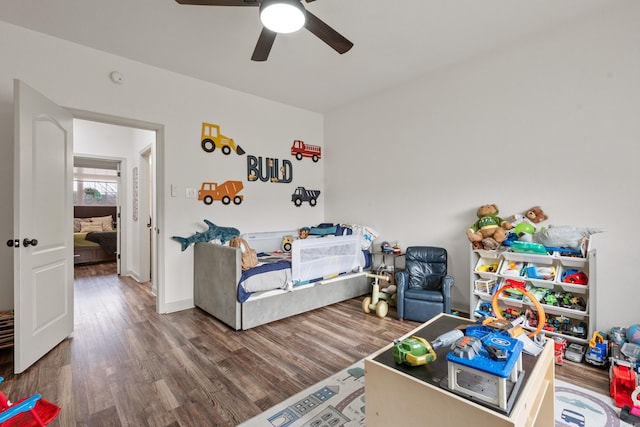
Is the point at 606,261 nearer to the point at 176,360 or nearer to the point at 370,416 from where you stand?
the point at 370,416

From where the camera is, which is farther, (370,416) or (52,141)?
(52,141)

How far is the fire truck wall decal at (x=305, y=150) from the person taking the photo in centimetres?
462

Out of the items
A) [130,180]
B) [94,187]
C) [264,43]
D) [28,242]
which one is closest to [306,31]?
[264,43]

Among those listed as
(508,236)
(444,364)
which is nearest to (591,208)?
(508,236)

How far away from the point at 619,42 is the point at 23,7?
4740 millimetres

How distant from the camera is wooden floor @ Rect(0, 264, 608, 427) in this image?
1.75 m

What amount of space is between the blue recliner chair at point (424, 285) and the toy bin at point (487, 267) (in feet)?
0.93

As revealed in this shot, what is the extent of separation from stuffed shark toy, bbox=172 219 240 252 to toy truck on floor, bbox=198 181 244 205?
1.00 ft

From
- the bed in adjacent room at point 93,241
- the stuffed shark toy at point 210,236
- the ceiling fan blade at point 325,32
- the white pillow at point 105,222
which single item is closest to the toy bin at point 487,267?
the ceiling fan blade at point 325,32

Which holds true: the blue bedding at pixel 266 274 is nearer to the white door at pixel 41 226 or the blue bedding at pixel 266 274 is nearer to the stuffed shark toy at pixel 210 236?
the stuffed shark toy at pixel 210 236

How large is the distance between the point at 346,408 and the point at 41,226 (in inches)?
106

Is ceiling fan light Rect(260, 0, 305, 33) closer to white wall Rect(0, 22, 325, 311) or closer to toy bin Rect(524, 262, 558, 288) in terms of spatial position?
white wall Rect(0, 22, 325, 311)

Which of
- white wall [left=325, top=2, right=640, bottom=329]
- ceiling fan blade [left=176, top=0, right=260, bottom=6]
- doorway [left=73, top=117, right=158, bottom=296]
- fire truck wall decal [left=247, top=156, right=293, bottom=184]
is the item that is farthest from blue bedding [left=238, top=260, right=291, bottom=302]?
doorway [left=73, top=117, right=158, bottom=296]

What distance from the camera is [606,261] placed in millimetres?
2438
